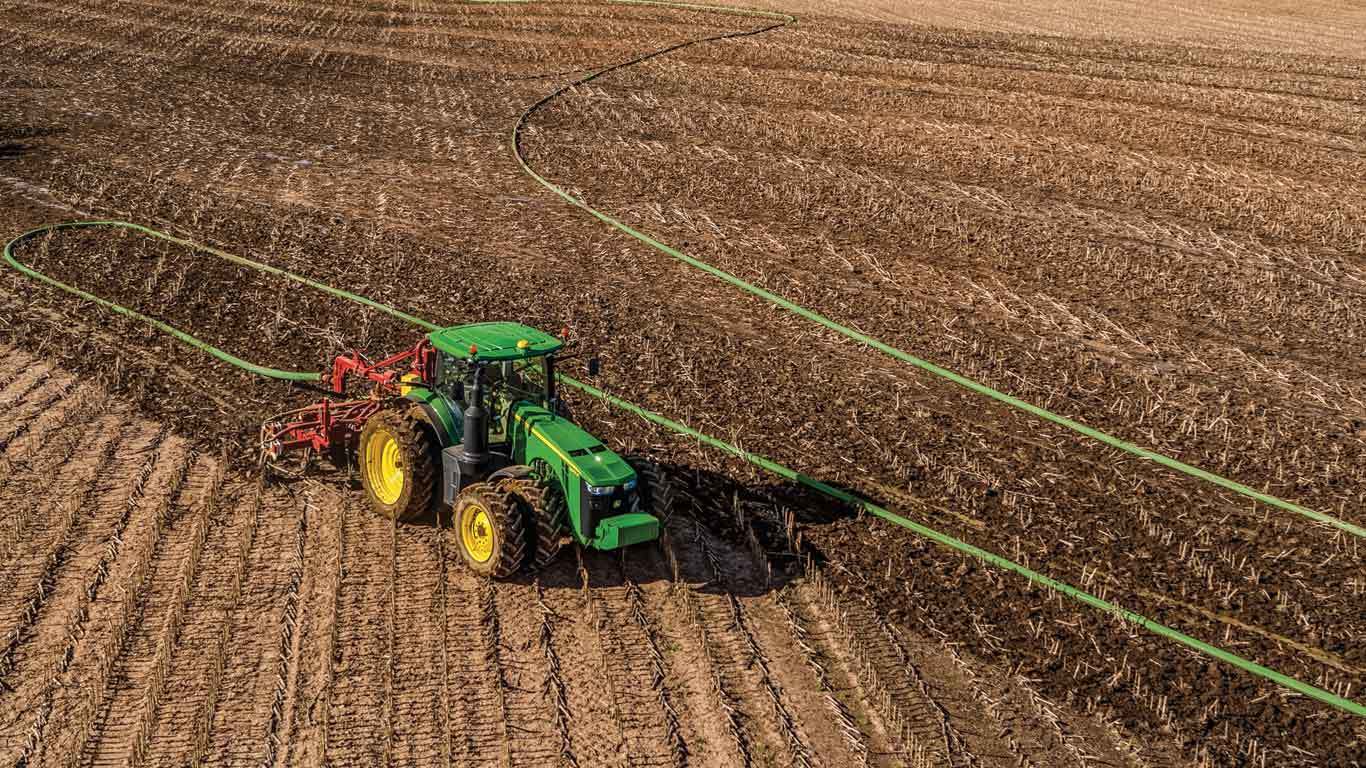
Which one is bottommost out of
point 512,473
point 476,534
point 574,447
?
point 476,534

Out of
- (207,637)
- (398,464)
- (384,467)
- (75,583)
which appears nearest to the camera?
(207,637)

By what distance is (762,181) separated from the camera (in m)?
25.7

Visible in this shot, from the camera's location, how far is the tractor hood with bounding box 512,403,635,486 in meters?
11.4

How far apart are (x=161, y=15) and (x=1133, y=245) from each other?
3132 cm

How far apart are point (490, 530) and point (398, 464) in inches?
61.8

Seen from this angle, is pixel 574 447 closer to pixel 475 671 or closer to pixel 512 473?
pixel 512 473

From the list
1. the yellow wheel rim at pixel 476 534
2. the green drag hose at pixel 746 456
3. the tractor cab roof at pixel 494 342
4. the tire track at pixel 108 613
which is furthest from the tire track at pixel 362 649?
the green drag hose at pixel 746 456

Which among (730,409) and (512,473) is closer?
(512,473)

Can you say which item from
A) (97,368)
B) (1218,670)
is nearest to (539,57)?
(97,368)

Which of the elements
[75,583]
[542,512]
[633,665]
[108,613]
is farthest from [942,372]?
[75,583]

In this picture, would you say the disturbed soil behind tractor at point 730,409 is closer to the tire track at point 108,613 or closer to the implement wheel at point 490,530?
the tire track at point 108,613

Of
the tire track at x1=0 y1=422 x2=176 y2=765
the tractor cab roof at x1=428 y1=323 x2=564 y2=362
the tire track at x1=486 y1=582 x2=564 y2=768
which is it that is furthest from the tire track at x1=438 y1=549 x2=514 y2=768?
the tire track at x1=0 y1=422 x2=176 y2=765

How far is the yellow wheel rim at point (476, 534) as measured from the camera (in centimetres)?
1173

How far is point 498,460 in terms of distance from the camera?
12.3 m
